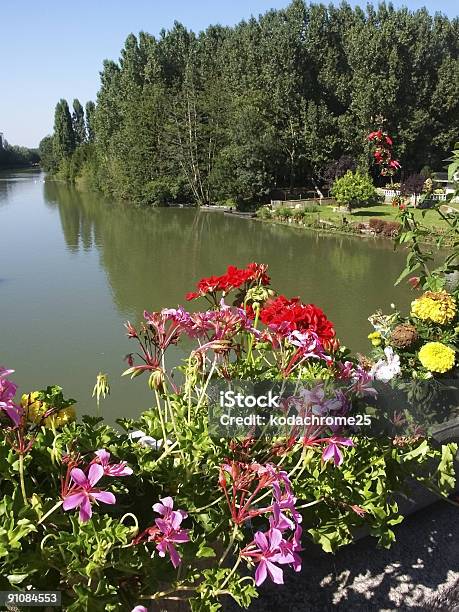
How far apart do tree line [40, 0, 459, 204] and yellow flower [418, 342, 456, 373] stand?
19467 mm

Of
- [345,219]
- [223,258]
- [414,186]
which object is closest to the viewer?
[223,258]

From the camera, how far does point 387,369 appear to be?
5.99 ft

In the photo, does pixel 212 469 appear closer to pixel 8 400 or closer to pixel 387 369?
pixel 8 400

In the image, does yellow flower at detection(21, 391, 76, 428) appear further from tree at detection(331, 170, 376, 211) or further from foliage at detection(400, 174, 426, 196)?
tree at detection(331, 170, 376, 211)

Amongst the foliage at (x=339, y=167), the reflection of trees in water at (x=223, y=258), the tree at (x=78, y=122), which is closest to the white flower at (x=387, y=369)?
the reflection of trees in water at (x=223, y=258)

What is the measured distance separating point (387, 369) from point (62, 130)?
58.9 meters

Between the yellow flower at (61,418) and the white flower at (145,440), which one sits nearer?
the yellow flower at (61,418)

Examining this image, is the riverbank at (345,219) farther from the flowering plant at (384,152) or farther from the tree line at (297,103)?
the flowering plant at (384,152)

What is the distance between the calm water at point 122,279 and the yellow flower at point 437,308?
10.6 feet

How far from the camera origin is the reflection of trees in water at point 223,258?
9.21m

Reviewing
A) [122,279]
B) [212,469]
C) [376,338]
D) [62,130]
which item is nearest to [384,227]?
[122,279]

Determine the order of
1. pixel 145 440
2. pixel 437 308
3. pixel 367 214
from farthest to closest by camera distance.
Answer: pixel 367 214 < pixel 437 308 < pixel 145 440

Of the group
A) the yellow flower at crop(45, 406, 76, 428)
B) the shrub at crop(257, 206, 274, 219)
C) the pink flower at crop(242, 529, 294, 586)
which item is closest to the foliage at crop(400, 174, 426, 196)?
the shrub at crop(257, 206, 274, 219)

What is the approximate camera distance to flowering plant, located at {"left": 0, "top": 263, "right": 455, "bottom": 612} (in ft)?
3.14
